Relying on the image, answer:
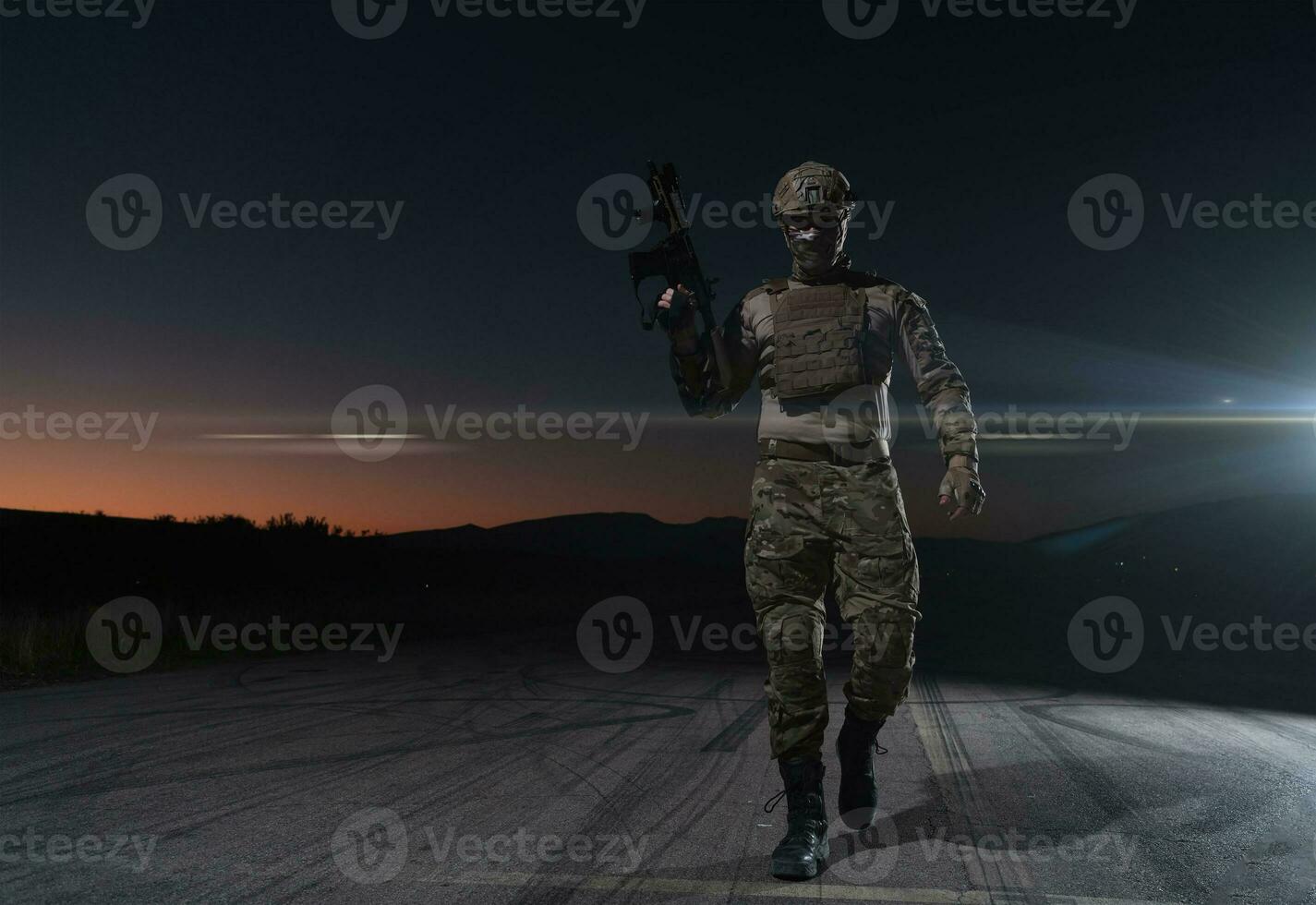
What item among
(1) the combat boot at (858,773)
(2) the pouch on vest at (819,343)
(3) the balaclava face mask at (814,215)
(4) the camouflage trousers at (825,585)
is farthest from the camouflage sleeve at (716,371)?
(1) the combat boot at (858,773)

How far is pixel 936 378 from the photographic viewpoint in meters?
4.48

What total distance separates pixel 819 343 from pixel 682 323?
61 centimetres

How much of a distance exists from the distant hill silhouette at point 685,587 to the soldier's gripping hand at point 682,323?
22.4 ft

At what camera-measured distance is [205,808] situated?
434cm

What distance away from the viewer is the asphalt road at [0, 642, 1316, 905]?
11.2ft

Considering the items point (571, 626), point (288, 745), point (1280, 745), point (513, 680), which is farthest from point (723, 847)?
point (571, 626)

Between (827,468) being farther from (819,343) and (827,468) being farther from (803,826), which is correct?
(803,826)

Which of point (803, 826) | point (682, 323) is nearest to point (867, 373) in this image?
point (682, 323)

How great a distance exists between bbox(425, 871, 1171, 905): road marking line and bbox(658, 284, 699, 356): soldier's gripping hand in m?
2.20

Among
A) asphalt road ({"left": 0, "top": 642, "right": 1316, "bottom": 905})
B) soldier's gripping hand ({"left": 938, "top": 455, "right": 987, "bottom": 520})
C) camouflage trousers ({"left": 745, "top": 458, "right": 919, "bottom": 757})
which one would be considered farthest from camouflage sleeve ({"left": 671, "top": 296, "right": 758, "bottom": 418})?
asphalt road ({"left": 0, "top": 642, "right": 1316, "bottom": 905})

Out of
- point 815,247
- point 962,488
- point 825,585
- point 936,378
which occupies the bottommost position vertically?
point 825,585

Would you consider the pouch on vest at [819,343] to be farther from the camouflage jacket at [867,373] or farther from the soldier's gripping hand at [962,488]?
the soldier's gripping hand at [962,488]

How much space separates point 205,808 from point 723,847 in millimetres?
2253

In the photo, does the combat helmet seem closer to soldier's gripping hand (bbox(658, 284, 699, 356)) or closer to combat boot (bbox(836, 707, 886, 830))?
soldier's gripping hand (bbox(658, 284, 699, 356))
